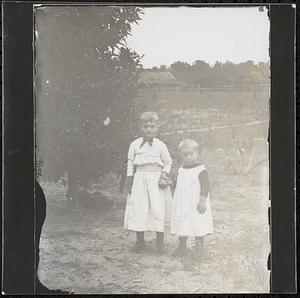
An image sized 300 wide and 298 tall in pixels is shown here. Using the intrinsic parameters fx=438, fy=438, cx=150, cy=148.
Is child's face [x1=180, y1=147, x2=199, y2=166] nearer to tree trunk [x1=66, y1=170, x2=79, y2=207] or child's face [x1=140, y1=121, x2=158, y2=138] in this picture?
child's face [x1=140, y1=121, x2=158, y2=138]

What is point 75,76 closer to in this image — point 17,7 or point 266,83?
point 17,7

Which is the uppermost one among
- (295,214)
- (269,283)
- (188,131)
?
(188,131)

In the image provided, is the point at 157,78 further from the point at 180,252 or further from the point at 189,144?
the point at 180,252

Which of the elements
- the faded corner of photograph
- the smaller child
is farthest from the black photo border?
the smaller child

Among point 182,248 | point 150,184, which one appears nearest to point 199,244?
point 182,248

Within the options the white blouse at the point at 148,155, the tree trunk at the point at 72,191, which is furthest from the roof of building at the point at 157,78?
the tree trunk at the point at 72,191

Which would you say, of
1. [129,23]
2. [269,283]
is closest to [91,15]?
[129,23]
